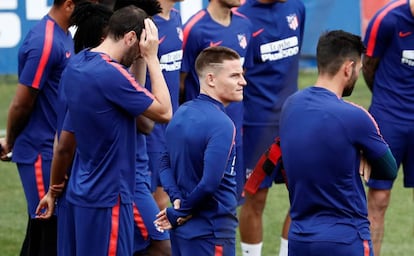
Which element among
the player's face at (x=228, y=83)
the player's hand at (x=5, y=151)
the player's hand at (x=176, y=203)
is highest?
the player's face at (x=228, y=83)


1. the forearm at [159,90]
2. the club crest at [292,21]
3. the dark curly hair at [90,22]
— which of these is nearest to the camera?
the forearm at [159,90]

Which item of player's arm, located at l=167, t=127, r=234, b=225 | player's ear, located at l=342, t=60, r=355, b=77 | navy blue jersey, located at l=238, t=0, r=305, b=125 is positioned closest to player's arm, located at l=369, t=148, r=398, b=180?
player's ear, located at l=342, t=60, r=355, b=77

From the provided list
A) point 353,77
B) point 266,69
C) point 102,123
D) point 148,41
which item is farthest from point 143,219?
point 266,69

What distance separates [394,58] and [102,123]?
131 inches

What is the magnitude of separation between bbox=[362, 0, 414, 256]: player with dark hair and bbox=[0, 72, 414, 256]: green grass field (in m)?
0.74

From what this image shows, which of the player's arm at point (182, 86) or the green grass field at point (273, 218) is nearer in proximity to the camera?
the player's arm at point (182, 86)

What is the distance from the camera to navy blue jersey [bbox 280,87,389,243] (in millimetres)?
5523

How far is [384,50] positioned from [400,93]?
0.36 metres

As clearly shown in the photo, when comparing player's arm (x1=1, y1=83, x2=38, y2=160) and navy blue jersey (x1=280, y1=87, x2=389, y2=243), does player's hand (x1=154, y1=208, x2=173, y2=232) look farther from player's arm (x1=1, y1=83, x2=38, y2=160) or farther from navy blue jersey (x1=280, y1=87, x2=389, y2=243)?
player's arm (x1=1, y1=83, x2=38, y2=160)

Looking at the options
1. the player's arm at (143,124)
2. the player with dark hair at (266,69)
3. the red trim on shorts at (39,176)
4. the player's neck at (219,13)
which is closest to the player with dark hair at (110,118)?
the player's arm at (143,124)

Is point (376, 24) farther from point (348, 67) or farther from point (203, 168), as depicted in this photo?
point (203, 168)

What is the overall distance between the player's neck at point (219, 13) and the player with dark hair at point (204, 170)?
1.99 m

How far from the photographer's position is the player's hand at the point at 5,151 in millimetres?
7070

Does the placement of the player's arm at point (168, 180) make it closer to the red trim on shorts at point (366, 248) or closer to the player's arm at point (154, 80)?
the player's arm at point (154, 80)
